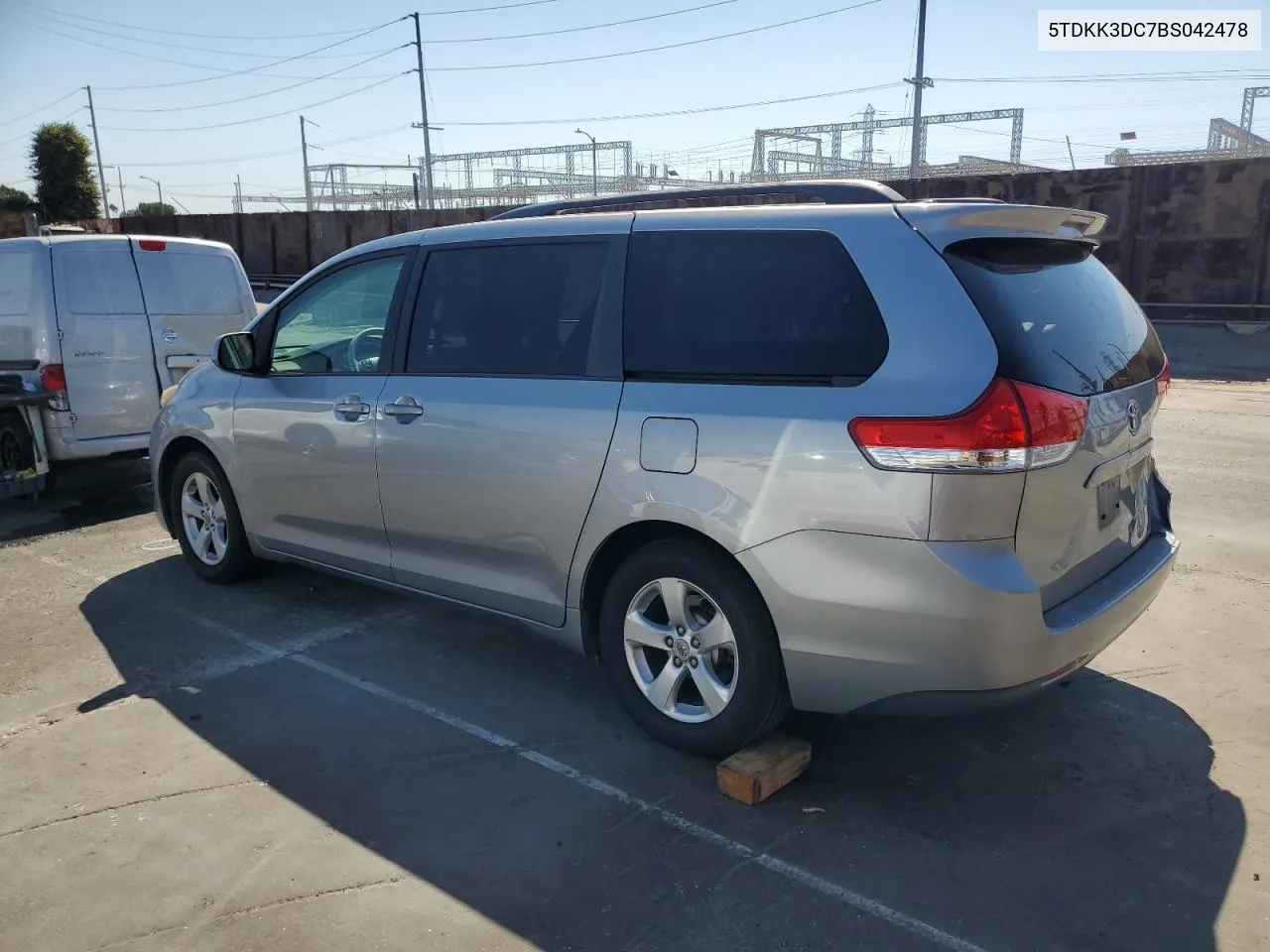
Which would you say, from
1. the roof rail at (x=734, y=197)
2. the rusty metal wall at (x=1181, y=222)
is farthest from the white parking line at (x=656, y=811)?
the rusty metal wall at (x=1181, y=222)

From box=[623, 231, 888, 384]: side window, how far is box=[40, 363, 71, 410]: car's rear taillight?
5505mm

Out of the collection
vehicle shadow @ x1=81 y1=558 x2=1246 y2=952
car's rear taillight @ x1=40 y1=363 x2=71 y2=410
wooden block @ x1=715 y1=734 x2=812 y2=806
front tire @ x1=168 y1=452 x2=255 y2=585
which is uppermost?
car's rear taillight @ x1=40 y1=363 x2=71 y2=410

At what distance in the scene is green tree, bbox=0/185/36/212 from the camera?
48.8m

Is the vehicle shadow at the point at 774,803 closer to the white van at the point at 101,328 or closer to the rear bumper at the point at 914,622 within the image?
the rear bumper at the point at 914,622

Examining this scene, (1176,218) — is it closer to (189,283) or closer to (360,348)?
(189,283)

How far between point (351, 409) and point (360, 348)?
34 cm

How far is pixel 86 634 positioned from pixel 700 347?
11.7 feet

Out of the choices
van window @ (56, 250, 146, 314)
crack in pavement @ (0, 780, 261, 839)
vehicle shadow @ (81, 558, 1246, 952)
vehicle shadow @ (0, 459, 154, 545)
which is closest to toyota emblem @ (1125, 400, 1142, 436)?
vehicle shadow @ (81, 558, 1246, 952)

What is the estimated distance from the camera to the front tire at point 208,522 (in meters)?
5.34

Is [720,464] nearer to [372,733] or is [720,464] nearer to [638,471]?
[638,471]

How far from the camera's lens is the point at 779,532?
121 inches

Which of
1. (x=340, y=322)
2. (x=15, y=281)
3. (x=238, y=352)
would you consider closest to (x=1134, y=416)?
(x=340, y=322)

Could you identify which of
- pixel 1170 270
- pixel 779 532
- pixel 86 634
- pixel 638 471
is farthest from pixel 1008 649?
pixel 1170 270

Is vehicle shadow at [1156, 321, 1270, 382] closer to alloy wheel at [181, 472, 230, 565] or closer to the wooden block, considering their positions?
the wooden block
